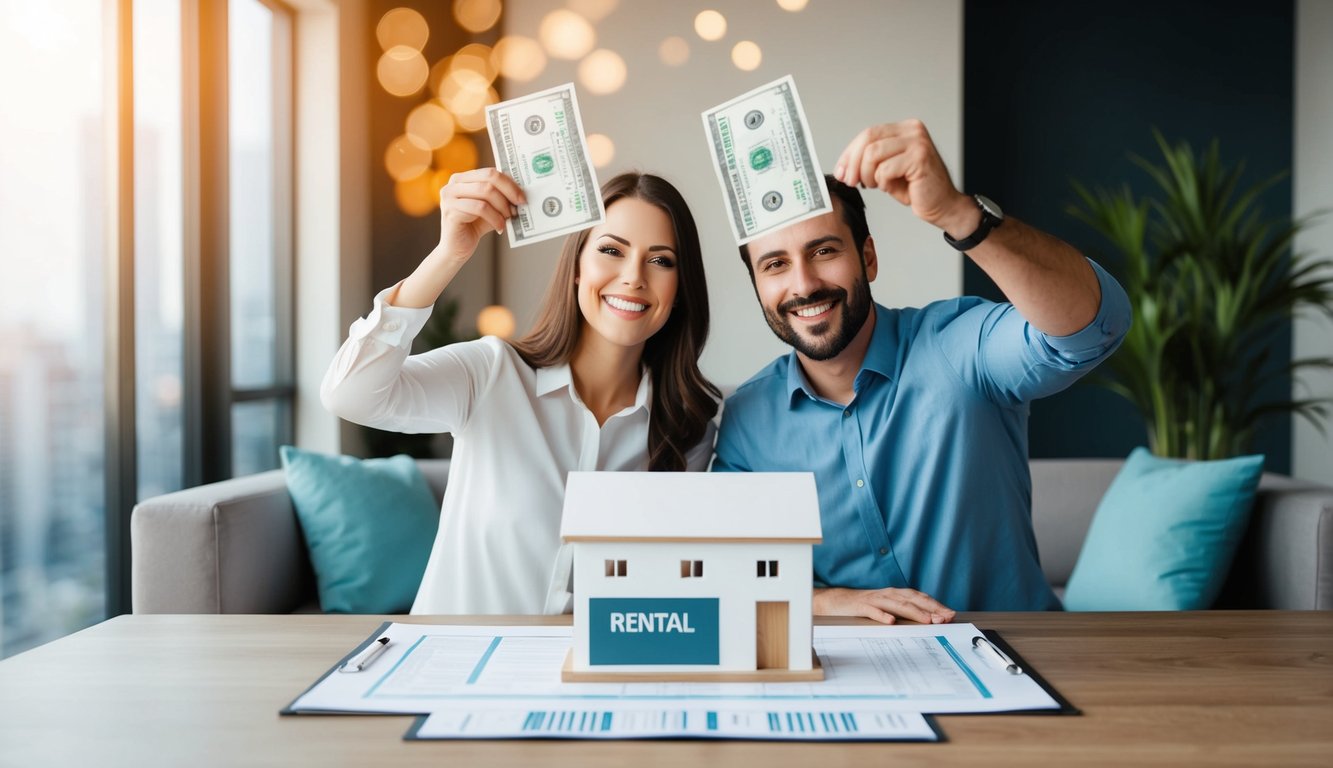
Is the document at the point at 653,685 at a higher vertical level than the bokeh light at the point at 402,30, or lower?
lower

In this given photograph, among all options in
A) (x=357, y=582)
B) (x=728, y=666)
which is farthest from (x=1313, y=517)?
(x=357, y=582)

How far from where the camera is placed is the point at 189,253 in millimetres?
3166

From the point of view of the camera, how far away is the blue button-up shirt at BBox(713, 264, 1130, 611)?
1.70 metres

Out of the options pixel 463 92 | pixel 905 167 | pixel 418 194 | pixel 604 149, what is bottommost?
pixel 905 167

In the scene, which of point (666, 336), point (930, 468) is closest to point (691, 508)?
point (930, 468)

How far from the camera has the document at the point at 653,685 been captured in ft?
2.93

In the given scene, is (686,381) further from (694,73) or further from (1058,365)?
(694,73)

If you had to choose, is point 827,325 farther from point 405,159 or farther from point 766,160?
point 405,159

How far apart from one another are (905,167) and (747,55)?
335cm

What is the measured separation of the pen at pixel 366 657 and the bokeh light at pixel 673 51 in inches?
150

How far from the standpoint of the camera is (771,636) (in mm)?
977

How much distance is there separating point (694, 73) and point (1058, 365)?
329 cm

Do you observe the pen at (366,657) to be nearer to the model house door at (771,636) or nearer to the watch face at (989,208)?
the model house door at (771,636)

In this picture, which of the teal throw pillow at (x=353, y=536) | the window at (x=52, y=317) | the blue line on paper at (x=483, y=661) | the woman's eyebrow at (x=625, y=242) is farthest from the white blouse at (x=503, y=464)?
the window at (x=52, y=317)
